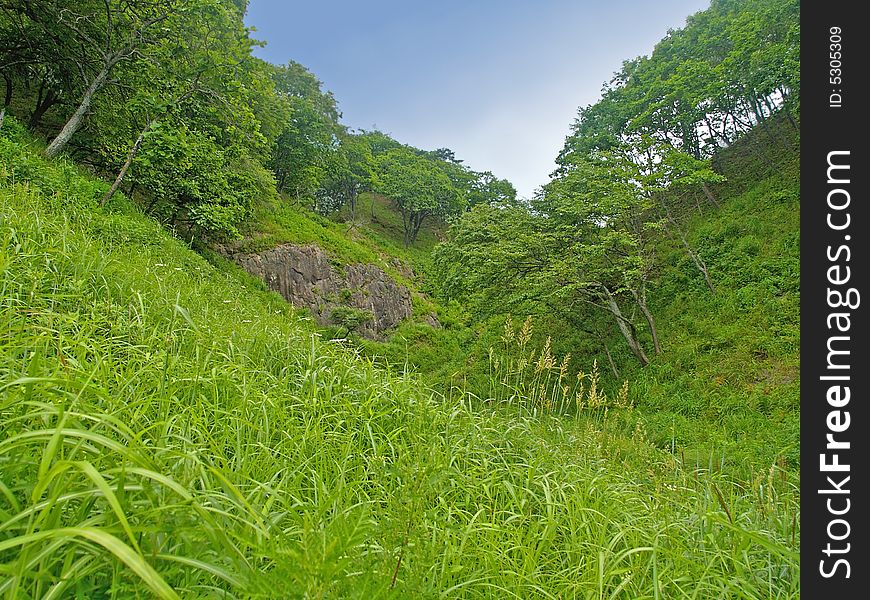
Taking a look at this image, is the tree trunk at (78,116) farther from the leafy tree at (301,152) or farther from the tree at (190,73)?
the leafy tree at (301,152)

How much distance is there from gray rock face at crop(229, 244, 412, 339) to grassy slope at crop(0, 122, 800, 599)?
12809 millimetres

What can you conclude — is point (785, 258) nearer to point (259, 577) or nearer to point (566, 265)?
point (566, 265)

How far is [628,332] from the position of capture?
1159 cm

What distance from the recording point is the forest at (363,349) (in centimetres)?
120

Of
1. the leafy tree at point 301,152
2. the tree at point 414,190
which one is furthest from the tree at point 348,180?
the leafy tree at point 301,152

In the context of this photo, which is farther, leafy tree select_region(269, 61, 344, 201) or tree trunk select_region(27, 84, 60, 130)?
leafy tree select_region(269, 61, 344, 201)

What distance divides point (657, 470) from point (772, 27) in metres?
19.7

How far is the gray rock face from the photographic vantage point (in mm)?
16359

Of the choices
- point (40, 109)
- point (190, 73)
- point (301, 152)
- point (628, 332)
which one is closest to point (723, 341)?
point (628, 332)

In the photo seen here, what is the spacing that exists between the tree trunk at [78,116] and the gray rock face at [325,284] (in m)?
7.62

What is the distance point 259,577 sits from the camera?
0.99 metres

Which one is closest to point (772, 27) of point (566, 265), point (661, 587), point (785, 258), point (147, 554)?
point (785, 258)
